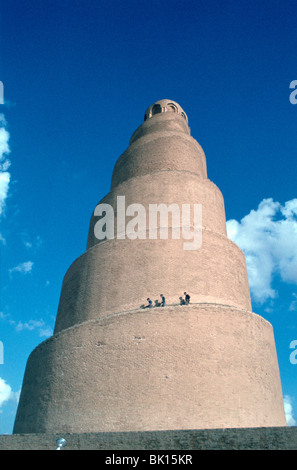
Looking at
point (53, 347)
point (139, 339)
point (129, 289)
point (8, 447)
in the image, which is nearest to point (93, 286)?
point (129, 289)

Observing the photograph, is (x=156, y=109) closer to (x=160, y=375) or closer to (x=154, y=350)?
(x=154, y=350)

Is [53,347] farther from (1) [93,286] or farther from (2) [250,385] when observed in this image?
(2) [250,385]

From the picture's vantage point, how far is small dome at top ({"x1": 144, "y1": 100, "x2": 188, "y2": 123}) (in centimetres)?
2339

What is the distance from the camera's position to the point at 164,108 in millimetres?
23359

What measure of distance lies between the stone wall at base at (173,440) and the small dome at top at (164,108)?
63.8 ft

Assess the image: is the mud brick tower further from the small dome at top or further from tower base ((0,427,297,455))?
the small dome at top

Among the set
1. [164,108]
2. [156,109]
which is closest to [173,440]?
[164,108]

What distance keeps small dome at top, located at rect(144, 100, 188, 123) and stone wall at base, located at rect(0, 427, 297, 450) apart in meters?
19.4

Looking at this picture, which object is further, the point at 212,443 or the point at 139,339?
the point at 139,339

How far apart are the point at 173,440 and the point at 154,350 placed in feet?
9.49

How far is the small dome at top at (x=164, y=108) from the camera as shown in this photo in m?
23.4

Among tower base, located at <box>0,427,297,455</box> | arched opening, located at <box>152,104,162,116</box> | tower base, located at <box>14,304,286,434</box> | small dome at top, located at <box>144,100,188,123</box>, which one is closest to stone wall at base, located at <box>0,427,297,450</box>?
tower base, located at <box>0,427,297,455</box>

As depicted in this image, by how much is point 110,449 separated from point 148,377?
2.29m

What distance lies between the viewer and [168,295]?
12.3m
